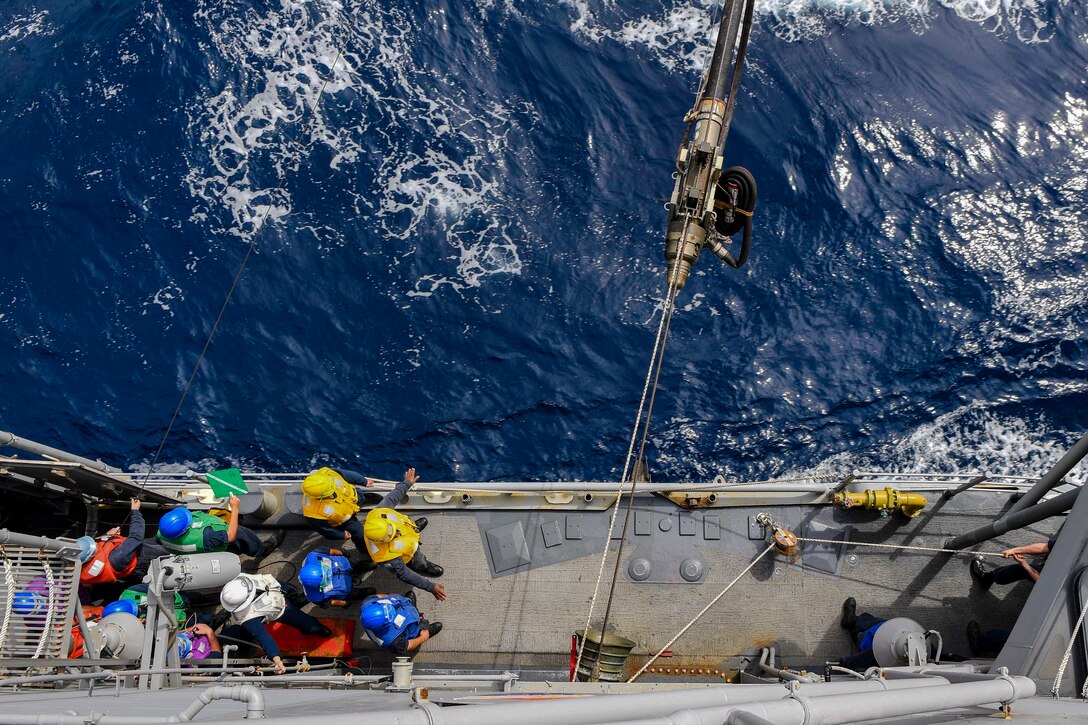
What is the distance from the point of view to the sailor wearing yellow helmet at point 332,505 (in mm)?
11320

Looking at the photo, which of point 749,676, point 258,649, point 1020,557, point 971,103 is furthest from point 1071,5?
point 258,649

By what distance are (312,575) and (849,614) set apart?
740 cm

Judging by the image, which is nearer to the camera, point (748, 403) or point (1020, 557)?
point (1020, 557)

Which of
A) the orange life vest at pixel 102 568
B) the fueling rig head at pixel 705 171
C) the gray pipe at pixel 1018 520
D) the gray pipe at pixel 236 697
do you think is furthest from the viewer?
the orange life vest at pixel 102 568

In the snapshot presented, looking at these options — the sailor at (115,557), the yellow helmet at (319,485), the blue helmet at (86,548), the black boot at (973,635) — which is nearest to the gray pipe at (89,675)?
the yellow helmet at (319,485)

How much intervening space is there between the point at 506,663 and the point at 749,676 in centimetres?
338

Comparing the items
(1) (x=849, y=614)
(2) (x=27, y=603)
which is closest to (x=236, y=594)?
(2) (x=27, y=603)

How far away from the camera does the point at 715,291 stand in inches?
630

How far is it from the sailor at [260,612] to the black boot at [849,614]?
293 inches

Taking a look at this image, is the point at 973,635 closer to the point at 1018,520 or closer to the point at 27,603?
the point at 1018,520

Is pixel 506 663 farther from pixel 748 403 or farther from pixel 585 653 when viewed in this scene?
pixel 748 403

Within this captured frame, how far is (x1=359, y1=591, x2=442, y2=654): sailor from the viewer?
1068 cm

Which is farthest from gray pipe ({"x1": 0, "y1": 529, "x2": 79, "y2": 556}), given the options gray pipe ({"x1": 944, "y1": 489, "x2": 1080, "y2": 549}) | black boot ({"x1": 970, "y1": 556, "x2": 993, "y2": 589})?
black boot ({"x1": 970, "y1": 556, "x2": 993, "y2": 589})

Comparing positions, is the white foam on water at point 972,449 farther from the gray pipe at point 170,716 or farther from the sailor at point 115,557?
the gray pipe at point 170,716
